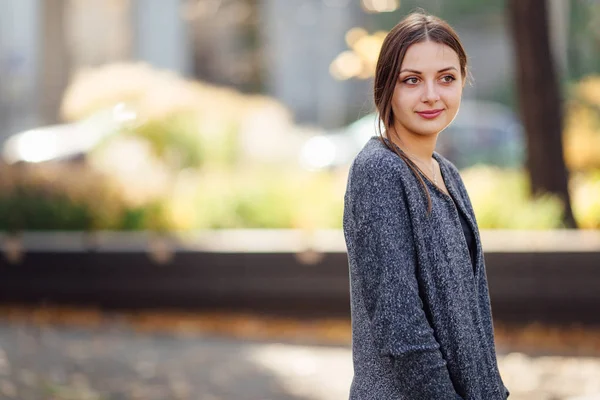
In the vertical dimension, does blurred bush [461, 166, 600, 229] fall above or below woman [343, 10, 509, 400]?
above

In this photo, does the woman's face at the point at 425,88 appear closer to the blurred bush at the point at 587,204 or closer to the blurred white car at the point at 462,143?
the blurred bush at the point at 587,204

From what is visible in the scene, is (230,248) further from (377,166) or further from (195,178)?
(377,166)

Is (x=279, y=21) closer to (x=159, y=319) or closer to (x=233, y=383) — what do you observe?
(x=159, y=319)

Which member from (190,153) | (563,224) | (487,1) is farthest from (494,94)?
(563,224)

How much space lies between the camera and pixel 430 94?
2.30m

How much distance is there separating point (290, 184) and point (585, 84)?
6.92m

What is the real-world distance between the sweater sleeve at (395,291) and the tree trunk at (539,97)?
7.76m

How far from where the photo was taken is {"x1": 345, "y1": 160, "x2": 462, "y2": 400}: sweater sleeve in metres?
2.13

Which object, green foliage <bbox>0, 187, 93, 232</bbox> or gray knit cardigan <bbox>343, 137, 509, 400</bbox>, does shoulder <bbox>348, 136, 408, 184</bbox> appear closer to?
gray knit cardigan <bbox>343, 137, 509, 400</bbox>

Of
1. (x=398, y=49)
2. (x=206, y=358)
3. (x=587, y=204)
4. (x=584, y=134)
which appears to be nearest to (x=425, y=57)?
(x=398, y=49)

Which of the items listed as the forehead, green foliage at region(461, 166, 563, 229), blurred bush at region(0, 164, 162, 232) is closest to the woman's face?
the forehead

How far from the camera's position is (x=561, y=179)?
31.4ft

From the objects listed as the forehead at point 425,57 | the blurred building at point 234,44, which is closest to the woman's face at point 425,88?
the forehead at point 425,57

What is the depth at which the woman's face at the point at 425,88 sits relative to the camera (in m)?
2.32
